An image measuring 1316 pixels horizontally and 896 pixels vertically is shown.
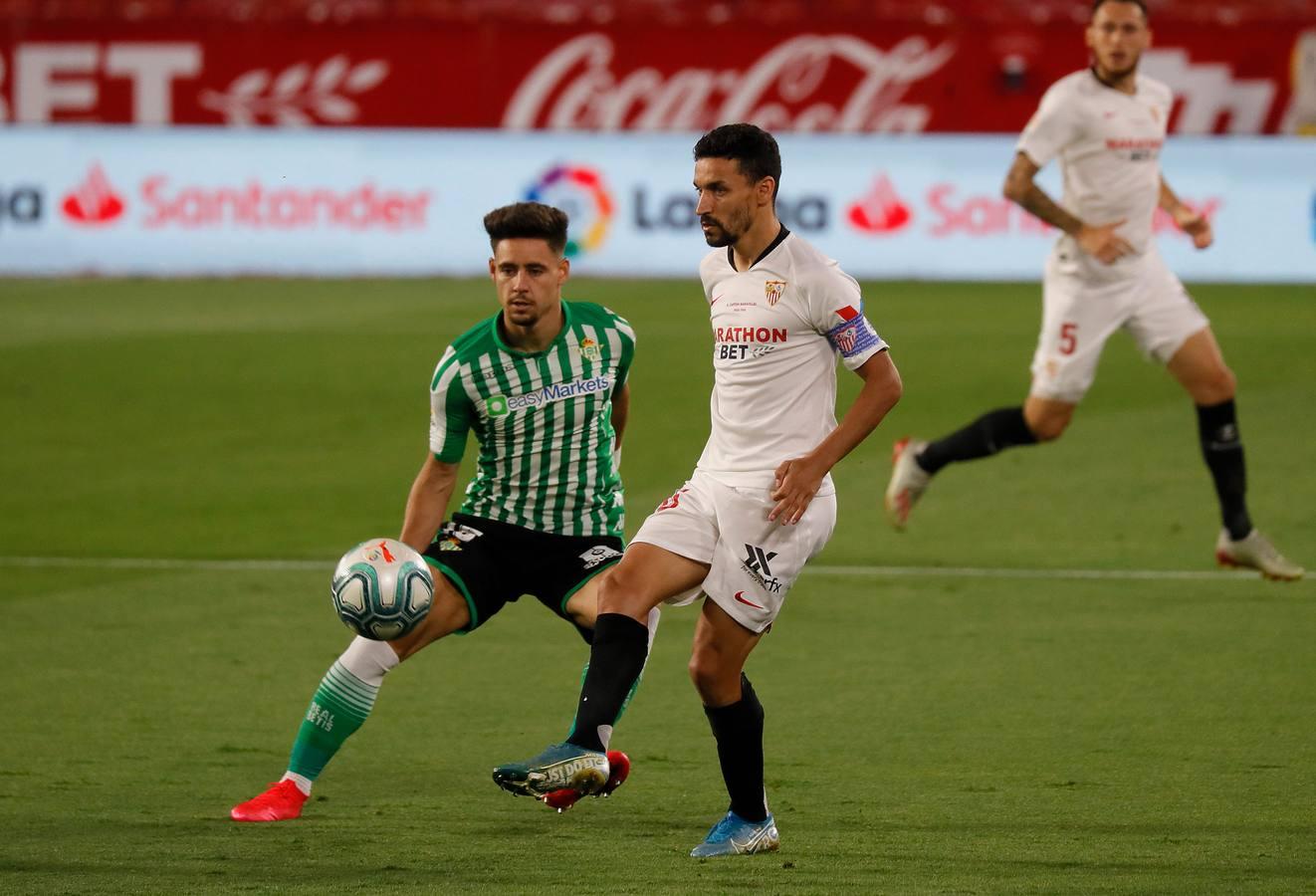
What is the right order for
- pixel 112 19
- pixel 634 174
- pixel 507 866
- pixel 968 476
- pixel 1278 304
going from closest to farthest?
1. pixel 507 866
2. pixel 968 476
3. pixel 1278 304
4. pixel 634 174
5. pixel 112 19

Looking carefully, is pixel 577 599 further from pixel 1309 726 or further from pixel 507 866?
pixel 1309 726

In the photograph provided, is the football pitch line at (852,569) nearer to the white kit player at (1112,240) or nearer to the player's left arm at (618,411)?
the white kit player at (1112,240)

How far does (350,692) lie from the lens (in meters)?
5.53

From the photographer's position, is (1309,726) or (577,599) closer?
(577,599)

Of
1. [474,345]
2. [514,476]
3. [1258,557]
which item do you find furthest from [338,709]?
[1258,557]

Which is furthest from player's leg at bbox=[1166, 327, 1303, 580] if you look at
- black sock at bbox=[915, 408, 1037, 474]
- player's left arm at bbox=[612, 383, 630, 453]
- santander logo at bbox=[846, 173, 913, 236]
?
santander logo at bbox=[846, 173, 913, 236]

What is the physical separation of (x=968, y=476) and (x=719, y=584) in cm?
638

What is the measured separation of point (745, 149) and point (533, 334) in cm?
98

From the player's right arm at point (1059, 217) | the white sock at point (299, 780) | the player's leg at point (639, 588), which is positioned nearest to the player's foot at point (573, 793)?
the player's leg at point (639, 588)

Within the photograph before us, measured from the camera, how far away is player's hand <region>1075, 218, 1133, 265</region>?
8383 millimetres

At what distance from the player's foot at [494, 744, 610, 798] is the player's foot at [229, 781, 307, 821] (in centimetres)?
105

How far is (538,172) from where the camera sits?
19500mm

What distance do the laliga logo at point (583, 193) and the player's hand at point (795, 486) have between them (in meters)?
14.6

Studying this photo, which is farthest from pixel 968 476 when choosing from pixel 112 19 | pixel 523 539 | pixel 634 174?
pixel 112 19
